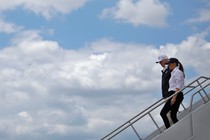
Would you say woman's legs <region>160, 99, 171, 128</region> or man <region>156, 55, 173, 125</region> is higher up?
man <region>156, 55, 173, 125</region>

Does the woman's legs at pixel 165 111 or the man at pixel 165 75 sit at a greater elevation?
the man at pixel 165 75

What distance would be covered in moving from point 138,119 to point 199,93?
1432 mm

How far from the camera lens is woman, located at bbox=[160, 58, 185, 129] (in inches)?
336

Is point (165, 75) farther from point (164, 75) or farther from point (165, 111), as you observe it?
point (165, 111)

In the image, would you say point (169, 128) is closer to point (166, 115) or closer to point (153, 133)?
point (166, 115)

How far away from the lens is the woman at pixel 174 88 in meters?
8.54

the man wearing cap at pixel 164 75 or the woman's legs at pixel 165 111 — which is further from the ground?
the man wearing cap at pixel 164 75

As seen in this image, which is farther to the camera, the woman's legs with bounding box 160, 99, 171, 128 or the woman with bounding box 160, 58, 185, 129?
the woman's legs with bounding box 160, 99, 171, 128

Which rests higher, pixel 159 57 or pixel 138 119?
pixel 159 57

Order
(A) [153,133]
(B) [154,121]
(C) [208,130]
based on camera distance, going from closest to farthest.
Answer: (C) [208,130] → (B) [154,121] → (A) [153,133]

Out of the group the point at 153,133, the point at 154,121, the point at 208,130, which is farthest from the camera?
the point at 153,133

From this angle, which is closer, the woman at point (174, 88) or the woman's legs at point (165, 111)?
the woman at point (174, 88)

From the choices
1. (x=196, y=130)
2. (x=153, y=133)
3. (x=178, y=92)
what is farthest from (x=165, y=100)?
(x=153, y=133)

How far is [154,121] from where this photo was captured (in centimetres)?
888
